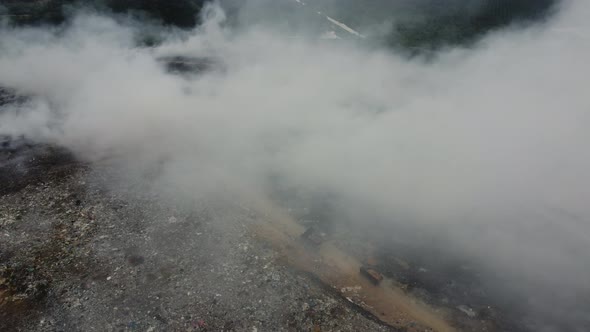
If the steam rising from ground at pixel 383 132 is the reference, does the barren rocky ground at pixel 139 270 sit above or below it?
below

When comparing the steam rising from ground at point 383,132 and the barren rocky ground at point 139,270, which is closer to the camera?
the barren rocky ground at point 139,270

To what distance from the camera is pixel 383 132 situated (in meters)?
11.8

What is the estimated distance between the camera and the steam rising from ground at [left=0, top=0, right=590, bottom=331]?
350 inches

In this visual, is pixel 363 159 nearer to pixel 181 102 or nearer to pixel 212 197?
pixel 212 197

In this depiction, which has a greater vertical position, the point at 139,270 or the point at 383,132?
the point at 383,132

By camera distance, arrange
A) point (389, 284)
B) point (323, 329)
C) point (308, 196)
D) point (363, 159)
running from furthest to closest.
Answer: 1. point (363, 159)
2. point (308, 196)
3. point (389, 284)
4. point (323, 329)

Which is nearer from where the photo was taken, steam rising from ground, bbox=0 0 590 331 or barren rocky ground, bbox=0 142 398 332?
barren rocky ground, bbox=0 142 398 332

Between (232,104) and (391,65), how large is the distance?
1365 centimetres

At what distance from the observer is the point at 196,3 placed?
81.7 ft

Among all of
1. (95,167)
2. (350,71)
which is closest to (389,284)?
(95,167)

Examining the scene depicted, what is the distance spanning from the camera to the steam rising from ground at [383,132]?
29.2ft

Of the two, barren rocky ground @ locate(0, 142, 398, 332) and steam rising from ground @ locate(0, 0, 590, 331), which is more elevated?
steam rising from ground @ locate(0, 0, 590, 331)

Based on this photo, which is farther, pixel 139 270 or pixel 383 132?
pixel 383 132

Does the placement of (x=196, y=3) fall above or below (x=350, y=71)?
above
